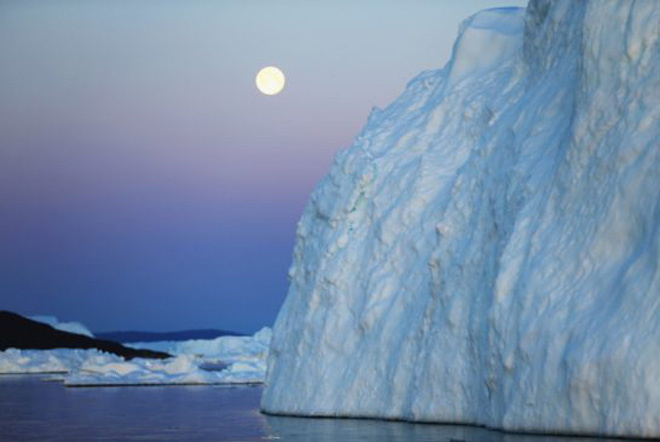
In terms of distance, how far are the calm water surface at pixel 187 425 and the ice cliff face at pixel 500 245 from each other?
3.35 feet

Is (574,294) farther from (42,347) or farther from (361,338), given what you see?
(42,347)

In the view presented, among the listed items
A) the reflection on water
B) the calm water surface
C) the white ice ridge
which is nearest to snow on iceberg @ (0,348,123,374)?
the white ice ridge

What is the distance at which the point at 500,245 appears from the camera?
26.9m

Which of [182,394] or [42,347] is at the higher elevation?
[182,394]

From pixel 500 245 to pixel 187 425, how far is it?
10.8m

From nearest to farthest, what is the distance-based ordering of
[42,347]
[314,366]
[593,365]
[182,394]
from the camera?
1. [593,365]
2. [314,366]
3. [182,394]
4. [42,347]

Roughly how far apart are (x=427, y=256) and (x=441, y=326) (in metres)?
3.07

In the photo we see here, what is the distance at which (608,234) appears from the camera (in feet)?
76.5

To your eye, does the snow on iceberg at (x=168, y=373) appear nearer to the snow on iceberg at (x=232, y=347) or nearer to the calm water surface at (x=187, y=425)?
the snow on iceberg at (x=232, y=347)

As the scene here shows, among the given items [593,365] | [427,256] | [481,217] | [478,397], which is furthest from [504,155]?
[593,365]

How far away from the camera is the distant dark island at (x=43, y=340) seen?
130875 millimetres

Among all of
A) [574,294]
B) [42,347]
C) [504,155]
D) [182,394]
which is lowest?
[42,347]

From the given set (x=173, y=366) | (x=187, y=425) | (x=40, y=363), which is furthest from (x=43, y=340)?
(x=187, y=425)

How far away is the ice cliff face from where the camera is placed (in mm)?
22547
